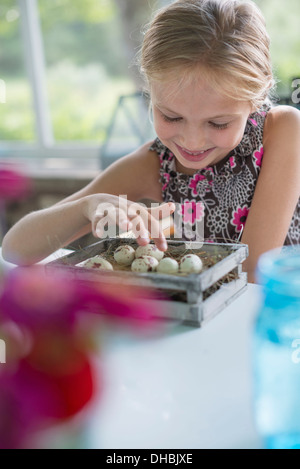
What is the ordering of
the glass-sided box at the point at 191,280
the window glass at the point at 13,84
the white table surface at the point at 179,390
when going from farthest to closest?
the window glass at the point at 13,84 → the glass-sided box at the point at 191,280 → the white table surface at the point at 179,390

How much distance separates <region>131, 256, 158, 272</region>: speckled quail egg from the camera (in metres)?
0.78

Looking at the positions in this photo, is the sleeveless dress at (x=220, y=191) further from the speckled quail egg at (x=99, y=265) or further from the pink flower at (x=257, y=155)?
the speckled quail egg at (x=99, y=265)

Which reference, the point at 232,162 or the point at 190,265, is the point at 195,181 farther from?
the point at 190,265

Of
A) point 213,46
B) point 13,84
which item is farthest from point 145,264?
point 13,84

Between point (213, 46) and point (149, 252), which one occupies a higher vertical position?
point (213, 46)

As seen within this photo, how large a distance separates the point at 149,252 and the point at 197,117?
32cm

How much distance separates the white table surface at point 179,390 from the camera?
496 millimetres

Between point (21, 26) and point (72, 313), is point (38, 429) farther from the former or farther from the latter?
point (21, 26)

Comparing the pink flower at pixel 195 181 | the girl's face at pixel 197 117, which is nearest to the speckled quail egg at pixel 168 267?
the girl's face at pixel 197 117

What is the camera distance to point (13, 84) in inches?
166

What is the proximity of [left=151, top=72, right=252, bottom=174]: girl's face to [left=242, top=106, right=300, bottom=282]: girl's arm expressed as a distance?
6.9 inches

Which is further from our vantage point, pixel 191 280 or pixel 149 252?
pixel 149 252

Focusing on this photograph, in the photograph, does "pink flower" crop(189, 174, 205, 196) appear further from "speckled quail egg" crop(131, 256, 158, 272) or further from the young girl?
→ "speckled quail egg" crop(131, 256, 158, 272)

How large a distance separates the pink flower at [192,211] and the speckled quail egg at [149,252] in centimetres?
58
